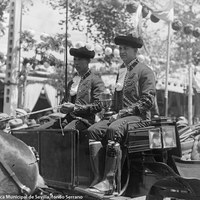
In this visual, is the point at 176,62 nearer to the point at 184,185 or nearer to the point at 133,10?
the point at 133,10

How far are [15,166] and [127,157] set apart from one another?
4.40 ft

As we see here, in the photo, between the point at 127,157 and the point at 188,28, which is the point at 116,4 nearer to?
the point at 188,28

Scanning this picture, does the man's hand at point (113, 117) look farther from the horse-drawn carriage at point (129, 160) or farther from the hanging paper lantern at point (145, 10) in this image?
the hanging paper lantern at point (145, 10)

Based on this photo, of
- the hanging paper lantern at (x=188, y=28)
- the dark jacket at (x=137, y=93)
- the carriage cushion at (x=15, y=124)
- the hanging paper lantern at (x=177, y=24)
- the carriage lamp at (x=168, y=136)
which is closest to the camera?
the carriage lamp at (x=168, y=136)

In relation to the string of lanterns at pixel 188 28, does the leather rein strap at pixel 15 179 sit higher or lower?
lower

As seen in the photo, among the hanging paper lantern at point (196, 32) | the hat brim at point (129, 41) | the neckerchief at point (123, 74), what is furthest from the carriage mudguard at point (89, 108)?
the hanging paper lantern at point (196, 32)

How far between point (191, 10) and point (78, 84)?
9.80 metres

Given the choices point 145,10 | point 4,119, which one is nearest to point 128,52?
point 4,119

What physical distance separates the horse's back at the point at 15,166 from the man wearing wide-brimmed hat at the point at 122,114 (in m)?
0.90

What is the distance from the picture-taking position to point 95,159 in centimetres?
359

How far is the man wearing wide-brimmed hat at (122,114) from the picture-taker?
3.46 metres

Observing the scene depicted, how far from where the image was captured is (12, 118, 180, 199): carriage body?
11.6 feet

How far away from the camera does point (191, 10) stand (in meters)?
13.0

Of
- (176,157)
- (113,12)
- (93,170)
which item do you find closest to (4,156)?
(93,170)
